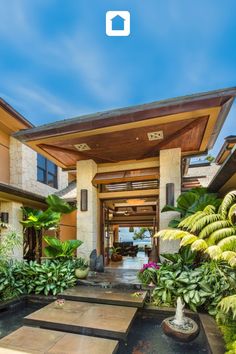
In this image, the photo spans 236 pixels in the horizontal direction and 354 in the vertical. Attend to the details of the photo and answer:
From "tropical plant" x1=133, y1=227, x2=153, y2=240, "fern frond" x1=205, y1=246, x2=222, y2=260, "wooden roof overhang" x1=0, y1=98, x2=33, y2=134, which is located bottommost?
"tropical plant" x1=133, y1=227, x2=153, y2=240

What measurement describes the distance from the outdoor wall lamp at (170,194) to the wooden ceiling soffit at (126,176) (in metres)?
0.72

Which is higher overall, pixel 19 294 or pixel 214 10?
pixel 214 10

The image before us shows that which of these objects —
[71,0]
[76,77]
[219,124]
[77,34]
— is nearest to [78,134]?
[76,77]

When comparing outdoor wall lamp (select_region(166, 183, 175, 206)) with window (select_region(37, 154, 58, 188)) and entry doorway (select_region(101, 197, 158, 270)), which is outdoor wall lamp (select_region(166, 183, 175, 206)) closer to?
entry doorway (select_region(101, 197, 158, 270))

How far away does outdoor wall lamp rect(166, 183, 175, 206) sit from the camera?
7898 millimetres

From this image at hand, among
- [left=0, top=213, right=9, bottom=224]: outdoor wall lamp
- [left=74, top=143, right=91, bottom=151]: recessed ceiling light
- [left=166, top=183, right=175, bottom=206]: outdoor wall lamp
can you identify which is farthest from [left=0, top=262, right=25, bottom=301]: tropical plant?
[left=166, top=183, right=175, bottom=206]: outdoor wall lamp

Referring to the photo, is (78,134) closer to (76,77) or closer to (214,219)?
(76,77)

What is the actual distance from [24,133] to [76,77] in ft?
8.50

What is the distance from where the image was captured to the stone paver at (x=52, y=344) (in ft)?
11.1

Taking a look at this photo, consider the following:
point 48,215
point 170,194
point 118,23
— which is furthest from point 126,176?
point 118,23

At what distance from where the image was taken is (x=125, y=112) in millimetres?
6148

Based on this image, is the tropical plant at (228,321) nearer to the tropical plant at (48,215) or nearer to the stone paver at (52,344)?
the stone paver at (52,344)

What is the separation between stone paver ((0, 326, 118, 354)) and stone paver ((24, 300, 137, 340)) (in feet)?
1.01

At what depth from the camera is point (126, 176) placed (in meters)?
8.92
